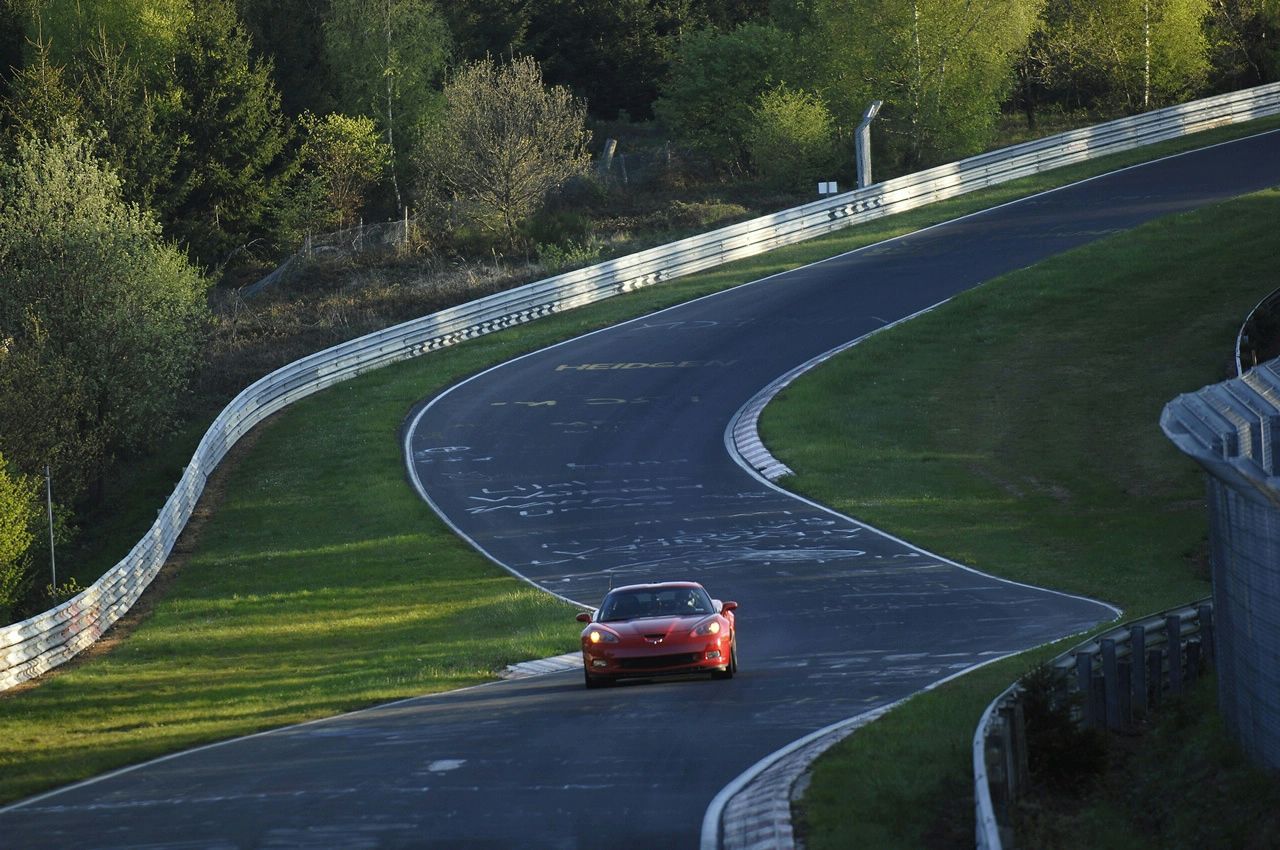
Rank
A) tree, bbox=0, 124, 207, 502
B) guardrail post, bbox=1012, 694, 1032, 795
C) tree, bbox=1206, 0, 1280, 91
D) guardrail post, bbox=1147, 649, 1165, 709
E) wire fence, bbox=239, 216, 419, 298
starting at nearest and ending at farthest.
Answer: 1. guardrail post, bbox=1012, 694, 1032, 795
2. guardrail post, bbox=1147, 649, 1165, 709
3. tree, bbox=0, 124, 207, 502
4. wire fence, bbox=239, 216, 419, 298
5. tree, bbox=1206, 0, 1280, 91

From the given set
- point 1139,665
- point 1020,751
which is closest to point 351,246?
point 1139,665

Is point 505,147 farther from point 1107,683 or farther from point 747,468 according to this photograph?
point 1107,683

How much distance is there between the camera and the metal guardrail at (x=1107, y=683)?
37.3ft

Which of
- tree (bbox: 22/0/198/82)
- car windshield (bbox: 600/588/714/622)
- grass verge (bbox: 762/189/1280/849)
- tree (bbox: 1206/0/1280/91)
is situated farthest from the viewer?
tree (bbox: 1206/0/1280/91)

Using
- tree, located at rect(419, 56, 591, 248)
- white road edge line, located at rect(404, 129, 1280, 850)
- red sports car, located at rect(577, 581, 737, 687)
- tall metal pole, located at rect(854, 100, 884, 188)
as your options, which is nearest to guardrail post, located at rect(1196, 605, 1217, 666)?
white road edge line, located at rect(404, 129, 1280, 850)

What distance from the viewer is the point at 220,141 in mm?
65562

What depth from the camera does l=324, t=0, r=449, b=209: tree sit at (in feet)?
243

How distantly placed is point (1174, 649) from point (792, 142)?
4938 cm

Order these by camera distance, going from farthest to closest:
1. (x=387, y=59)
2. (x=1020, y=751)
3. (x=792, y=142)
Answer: (x=387, y=59), (x=792, y=142), (x=1020, y=751)

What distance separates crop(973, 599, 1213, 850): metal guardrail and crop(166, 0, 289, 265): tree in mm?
54794

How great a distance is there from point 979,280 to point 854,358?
7.72 meters

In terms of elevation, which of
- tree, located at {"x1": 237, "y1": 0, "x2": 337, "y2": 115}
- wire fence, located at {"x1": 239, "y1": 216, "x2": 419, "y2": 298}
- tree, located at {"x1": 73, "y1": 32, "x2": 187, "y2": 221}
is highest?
tree, located at {"x1": 237, "y1": 0, "x2": 337, "y2": 115}

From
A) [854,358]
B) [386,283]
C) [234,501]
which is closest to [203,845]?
[234,501]

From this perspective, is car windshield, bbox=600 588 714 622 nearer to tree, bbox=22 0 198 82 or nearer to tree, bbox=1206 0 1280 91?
tree, bbox=22 0 198 82
